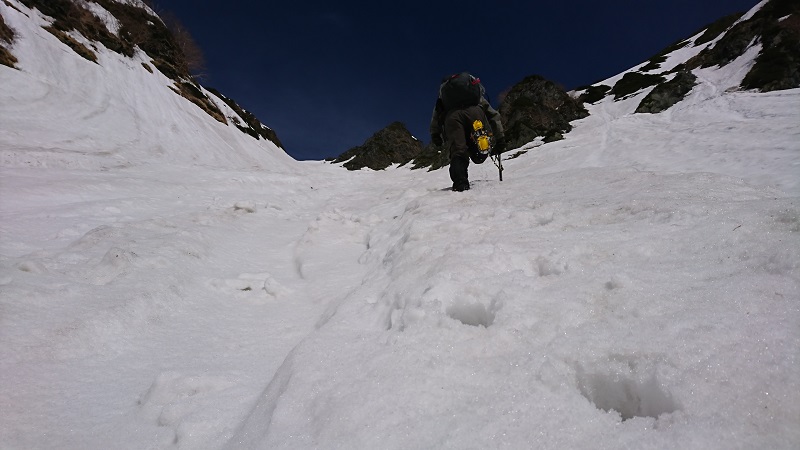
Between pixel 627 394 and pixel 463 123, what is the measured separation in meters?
6.57

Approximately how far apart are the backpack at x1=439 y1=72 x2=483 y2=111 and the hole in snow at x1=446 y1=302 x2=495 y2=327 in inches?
234

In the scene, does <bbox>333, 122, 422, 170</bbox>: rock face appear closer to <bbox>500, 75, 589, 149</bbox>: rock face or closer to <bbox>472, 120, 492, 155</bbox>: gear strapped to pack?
<bbox>500, 75, 589, 149</bbox>: rock face

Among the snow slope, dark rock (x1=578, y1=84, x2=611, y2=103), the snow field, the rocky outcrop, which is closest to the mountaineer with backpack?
the snow slope

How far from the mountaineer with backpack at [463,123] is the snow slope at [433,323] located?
1408 mm

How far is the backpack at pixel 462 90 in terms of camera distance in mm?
7621

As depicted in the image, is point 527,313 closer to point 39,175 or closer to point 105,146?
point 39,175

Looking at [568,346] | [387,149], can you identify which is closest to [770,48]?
[568,346]

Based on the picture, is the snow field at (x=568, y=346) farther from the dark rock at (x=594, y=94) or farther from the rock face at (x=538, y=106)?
the dark rock at (x=594, y=94)

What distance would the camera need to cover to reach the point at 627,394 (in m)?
1.82

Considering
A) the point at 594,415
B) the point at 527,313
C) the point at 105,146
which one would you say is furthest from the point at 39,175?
the point at 594,415

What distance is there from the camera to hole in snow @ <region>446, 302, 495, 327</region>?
8.89 feet

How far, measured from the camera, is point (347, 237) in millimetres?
6164

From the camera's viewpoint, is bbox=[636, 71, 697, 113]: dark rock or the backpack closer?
the backpack

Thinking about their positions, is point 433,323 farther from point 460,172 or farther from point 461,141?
point 461,141
